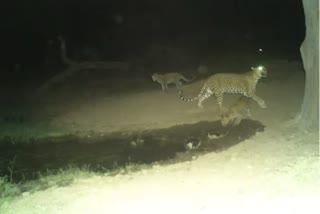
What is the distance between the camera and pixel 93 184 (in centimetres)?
716

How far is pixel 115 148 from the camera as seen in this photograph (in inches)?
410

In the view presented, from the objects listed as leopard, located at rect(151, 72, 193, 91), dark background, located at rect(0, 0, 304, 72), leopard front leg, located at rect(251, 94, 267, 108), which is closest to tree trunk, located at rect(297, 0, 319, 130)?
leopard front leg, located at rect(251, 94, 267, 108)

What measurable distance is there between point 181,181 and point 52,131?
5.68 meters

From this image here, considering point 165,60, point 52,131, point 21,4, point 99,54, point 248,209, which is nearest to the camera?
point 248,209

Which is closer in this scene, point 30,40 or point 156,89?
point 156,89

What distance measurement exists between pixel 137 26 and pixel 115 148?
65.5ft

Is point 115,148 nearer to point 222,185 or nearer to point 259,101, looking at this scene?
point 259,101

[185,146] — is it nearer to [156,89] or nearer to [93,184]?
[93,184]

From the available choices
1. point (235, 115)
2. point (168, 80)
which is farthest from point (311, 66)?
point (168, 80)

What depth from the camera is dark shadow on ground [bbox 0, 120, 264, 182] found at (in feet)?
30.6

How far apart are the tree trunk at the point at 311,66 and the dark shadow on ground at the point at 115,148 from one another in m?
0.97

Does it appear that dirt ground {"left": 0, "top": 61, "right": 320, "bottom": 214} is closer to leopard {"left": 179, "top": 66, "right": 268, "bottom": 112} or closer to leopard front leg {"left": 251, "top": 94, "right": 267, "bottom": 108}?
leopard front leg {"left": 251, "top": 94, "right": 267, "bottom": 108}

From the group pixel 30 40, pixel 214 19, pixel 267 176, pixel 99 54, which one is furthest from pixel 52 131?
pixel 214 19

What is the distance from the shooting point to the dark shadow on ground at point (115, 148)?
368 inches
